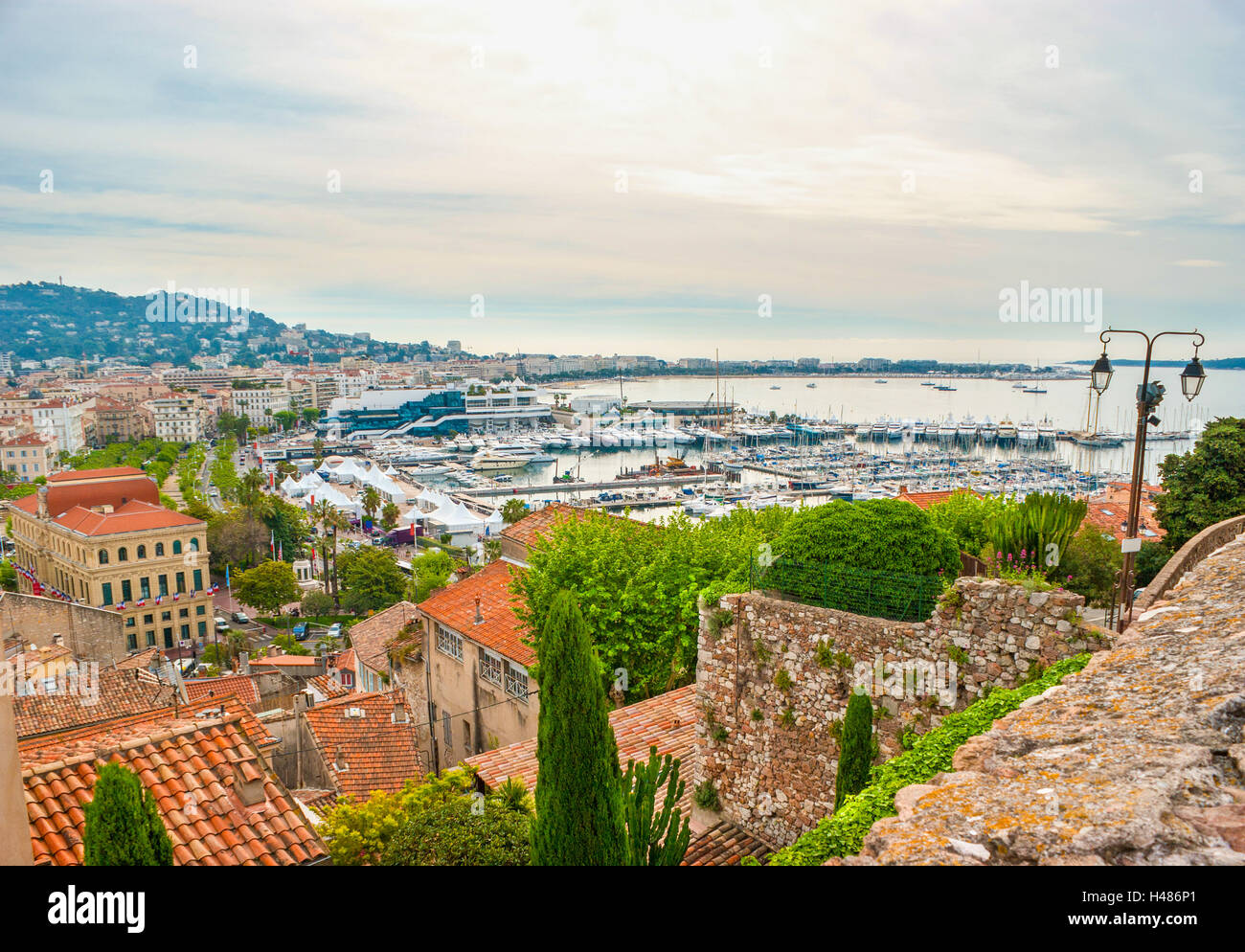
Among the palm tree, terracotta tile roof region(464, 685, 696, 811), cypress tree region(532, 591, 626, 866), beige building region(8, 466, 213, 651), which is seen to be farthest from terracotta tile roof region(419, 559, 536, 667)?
the palm tree

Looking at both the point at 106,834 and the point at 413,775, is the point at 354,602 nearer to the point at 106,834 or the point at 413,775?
the point at 413,775

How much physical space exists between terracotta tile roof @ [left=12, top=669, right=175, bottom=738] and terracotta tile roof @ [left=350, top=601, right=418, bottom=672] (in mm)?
7731

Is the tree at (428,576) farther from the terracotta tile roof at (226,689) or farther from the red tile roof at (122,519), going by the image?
the terracotta tile roof at (226,689)

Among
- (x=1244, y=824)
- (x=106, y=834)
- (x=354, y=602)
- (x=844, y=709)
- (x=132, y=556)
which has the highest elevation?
(x=1244, y=824)

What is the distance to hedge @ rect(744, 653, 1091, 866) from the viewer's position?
5.09 metres

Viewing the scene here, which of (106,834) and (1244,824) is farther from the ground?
(1244,824)

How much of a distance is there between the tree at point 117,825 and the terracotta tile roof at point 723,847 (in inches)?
226

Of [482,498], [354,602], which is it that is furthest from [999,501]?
[482,498]

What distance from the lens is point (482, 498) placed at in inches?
3445

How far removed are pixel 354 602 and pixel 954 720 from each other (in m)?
42.6

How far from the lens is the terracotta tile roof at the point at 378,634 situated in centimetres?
2460

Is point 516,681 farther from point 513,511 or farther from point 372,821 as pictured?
point 513,511

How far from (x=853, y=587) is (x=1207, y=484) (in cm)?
1294
